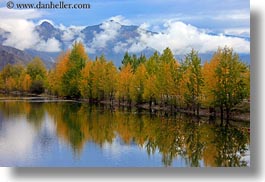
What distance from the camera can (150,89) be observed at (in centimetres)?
1509

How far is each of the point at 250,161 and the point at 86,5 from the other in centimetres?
385

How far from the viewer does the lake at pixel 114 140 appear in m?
8.76

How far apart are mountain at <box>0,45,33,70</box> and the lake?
4.61ft

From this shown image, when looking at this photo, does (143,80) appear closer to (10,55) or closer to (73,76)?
(73,76)

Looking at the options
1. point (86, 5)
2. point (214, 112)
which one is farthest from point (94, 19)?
point (214, 112)

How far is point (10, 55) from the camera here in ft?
32.1

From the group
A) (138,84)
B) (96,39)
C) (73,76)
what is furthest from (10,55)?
(138,84)

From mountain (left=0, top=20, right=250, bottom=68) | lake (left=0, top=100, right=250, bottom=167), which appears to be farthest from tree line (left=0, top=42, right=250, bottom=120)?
lake (left=0, top=100, right=250, bottom=167)

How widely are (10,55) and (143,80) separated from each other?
7.06 m

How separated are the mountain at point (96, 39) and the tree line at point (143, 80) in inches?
13.4

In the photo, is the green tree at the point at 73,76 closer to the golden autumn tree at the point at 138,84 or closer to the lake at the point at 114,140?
the lake at the point at 114,140

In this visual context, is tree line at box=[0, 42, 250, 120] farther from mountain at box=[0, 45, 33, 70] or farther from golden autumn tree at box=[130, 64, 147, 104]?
mountain at box=[0, 45, 33, 70]

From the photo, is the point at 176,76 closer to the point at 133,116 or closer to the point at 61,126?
the point at 133,116

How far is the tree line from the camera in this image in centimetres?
1116
